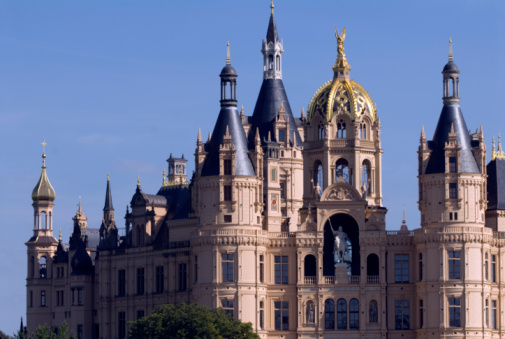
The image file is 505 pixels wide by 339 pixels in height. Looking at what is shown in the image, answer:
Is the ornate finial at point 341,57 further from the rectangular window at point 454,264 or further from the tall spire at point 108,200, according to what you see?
the tall spire at point 108,200

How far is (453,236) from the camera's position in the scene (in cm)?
15075

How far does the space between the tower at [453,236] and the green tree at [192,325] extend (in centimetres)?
1527

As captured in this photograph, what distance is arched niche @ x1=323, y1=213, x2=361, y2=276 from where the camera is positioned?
156625 mm

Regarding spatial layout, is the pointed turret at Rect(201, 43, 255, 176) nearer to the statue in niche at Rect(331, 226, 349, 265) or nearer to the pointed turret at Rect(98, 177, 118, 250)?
the statue in niche at Rect(331, 226, 349, 265)

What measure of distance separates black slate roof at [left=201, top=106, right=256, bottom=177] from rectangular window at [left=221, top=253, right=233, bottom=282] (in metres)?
6.78

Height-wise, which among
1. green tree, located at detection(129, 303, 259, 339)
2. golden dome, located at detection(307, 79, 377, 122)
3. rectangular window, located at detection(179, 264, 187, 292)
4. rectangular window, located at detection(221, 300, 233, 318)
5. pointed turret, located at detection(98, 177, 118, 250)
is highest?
golden dome, located at detection(307, 79, 377, 122)

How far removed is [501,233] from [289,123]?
945 inches

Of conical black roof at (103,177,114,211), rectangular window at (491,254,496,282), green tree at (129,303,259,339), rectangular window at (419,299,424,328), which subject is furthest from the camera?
conical black roof at (103,177,114,211)

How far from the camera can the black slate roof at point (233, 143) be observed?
154 m

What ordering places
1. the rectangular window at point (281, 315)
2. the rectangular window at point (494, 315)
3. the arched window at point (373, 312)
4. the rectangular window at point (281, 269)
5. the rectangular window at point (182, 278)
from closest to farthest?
the rectangular window at point (494, 315) → the arched window at point (373, 312) → the rectangular window at point (281, 315) → the rectangular window at point (281, 269) → the rectangular window at point (182, 278)

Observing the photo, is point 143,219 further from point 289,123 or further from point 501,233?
point 501,233

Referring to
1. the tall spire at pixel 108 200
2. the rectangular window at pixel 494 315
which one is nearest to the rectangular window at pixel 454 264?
the rectangular window at pixel 494 315

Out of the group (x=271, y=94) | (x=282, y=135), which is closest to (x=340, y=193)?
(x=282, y=135)

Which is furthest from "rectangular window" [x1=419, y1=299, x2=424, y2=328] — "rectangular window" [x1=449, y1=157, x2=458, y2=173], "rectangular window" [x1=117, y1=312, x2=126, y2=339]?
"rectangular window" [x1=117, y1=312, x2=126, y2=339]
